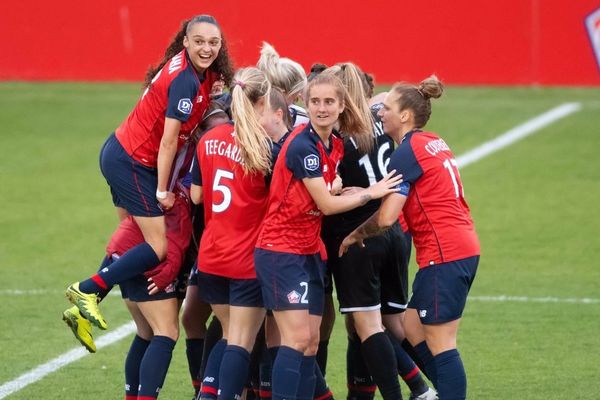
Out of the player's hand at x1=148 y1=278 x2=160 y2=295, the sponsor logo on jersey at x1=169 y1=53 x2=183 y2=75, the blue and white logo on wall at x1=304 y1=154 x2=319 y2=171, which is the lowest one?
the player's hand at x1=148 y1=278 x2=160 y2=295

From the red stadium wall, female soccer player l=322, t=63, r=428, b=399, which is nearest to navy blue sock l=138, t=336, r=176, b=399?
female soccer player l=322, t=63, r=428, b=399

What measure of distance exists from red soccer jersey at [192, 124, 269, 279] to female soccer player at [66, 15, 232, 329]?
351mm

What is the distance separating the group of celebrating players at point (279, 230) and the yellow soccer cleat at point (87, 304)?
10 millimetres

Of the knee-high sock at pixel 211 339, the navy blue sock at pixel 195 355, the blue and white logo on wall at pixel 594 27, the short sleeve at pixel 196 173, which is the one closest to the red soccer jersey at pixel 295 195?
the short sleeve at pixel 196 173

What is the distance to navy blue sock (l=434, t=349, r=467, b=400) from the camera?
724 cm

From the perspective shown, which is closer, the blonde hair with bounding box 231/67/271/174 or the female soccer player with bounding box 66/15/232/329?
the blonde hair with bounding box 231/67/271/174

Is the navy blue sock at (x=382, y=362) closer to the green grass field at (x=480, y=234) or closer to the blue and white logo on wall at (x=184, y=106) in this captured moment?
the green grass field at (x=480, y=234)

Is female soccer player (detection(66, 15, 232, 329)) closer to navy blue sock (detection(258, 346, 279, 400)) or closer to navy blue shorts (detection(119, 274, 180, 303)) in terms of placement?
navy blue shorts (detection(119, 274, 180, 303))

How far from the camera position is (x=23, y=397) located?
8391 millimetres

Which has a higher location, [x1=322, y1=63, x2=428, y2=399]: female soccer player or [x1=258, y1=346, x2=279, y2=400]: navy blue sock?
[x1=322, y1=63, x2=428, y2=399]: female soccer player

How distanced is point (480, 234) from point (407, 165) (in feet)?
22.3

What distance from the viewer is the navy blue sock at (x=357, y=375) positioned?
8.23m

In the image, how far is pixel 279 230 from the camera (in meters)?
7.13

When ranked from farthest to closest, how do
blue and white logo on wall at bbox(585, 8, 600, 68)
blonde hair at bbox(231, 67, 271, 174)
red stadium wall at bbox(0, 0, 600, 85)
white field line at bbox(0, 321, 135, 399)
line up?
1. red stadium wall at bbox(0, 0, 600, 85)
2. blue and white logo on wall at bbox(585, 8, 600, 68)
3. white field line at bbox(0, 321, 135, 399)
4. blonde hair at bbox(231, 67, 271, 174)
